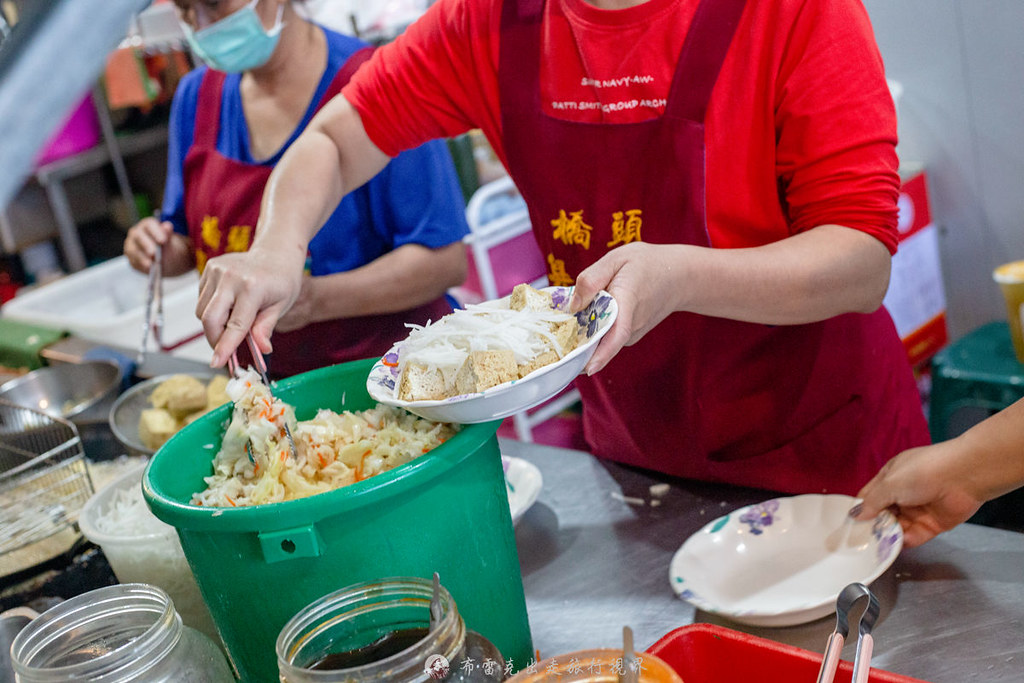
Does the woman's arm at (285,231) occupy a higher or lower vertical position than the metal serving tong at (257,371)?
higher

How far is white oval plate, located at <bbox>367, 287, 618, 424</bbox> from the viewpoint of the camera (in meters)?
1.00

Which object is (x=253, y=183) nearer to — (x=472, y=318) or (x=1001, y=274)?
(x=472, y=318)

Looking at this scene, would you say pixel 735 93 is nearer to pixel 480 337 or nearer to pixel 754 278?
pixel 754 278

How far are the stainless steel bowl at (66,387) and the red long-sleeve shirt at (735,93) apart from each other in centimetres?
105

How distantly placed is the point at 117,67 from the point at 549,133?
475 cm

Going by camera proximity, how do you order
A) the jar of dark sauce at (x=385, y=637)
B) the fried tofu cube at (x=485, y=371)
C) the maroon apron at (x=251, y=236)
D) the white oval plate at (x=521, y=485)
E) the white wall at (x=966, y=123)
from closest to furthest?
1. the jar of dark sauce at (x=385, y=637)
2. the fried tofu cube at (x=485, y=371)
3. the white oval plate at (x=521, y=485)
4. the maroon apron at (x=251, y=236)
5. the white wall at (x=966, y=123)

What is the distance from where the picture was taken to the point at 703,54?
1451 mm

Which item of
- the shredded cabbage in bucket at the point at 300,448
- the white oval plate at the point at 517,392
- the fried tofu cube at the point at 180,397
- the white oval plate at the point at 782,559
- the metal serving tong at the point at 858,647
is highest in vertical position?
the white oval plate at the point at 517,392

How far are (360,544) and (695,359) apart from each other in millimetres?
838

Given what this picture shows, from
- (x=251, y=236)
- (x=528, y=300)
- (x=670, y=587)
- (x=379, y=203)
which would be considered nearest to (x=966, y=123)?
(x=379, y=203)

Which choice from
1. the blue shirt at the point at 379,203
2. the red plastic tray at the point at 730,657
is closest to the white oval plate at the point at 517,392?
the red plastic tray at the point at 730,657

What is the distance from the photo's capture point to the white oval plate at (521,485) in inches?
61.2

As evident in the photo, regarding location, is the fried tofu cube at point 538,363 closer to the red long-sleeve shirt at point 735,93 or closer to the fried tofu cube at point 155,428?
the red long-sleeve shirt at point 735,93

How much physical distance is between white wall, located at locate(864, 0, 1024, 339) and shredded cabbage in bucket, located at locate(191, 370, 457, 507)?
3.03m
